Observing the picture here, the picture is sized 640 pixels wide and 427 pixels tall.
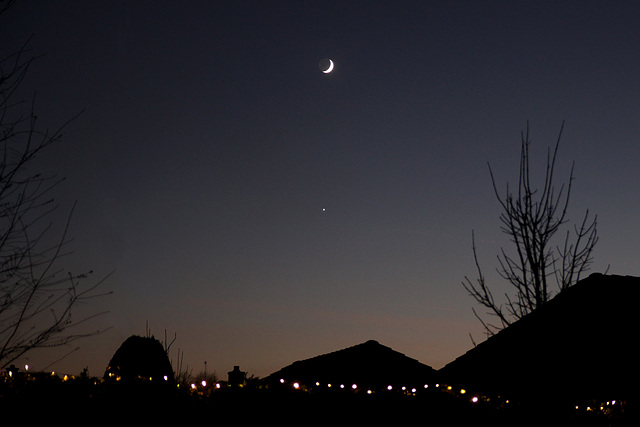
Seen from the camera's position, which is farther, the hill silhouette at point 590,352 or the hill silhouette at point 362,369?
the hill silhouette at point 362,369

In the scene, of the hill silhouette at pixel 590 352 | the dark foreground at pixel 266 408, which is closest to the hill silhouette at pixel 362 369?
the hill silhouette at pixel 590 352

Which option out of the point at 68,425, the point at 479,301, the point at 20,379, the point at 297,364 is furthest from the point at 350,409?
the point at 297,364

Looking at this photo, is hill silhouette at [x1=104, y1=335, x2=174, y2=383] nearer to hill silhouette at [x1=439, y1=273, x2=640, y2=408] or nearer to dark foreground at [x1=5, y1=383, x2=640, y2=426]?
hill silhouette at [x1=439, y1=273, x2=640, y2=408]

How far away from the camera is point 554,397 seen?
310 inches

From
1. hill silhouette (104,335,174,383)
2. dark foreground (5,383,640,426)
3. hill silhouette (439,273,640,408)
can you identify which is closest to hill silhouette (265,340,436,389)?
hill silhouette (104,335,174,383)

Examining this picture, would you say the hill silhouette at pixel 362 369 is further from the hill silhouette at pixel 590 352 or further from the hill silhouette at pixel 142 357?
the hill silhouette at pixel 590 352

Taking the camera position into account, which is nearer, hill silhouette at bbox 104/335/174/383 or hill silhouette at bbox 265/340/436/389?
hill silhouette at bbox 104/335/174/383

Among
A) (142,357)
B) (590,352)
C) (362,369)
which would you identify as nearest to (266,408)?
(590,352)

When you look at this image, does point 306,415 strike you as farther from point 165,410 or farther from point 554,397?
point 554,397

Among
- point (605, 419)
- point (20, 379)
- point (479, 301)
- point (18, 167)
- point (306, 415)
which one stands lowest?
point (605, 419)

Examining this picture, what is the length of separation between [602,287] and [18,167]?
1412 cm

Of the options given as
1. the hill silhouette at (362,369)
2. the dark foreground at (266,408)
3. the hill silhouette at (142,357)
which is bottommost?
the dark foreground at (266,408)

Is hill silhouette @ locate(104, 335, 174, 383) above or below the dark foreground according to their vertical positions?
above

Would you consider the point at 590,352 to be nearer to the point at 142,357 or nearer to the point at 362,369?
the point at 362,369
